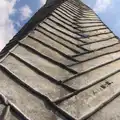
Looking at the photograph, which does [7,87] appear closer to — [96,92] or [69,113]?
[69,113]

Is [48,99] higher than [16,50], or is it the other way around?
[16,50]

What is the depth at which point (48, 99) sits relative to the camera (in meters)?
3.84

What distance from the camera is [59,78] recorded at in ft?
14.8

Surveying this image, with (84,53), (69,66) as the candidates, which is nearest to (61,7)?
(84,53)

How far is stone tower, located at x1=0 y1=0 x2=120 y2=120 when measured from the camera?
3641 millimetres

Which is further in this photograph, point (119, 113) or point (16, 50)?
point (16, 50)

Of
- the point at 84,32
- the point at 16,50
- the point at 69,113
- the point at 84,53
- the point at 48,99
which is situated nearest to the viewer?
the point at 69,113

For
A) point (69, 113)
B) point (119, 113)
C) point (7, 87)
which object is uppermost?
point (7, 87)

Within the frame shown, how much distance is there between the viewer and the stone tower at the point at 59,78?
3.64 m

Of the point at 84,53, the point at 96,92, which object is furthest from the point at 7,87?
the point at 84,53

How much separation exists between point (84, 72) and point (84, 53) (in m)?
1.11

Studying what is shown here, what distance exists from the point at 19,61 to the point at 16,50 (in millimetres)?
550

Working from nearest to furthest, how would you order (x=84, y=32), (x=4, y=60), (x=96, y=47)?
(x=4, y=60)
(x=96, y=47)
(x=84, y=32)

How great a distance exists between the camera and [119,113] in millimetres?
3871
